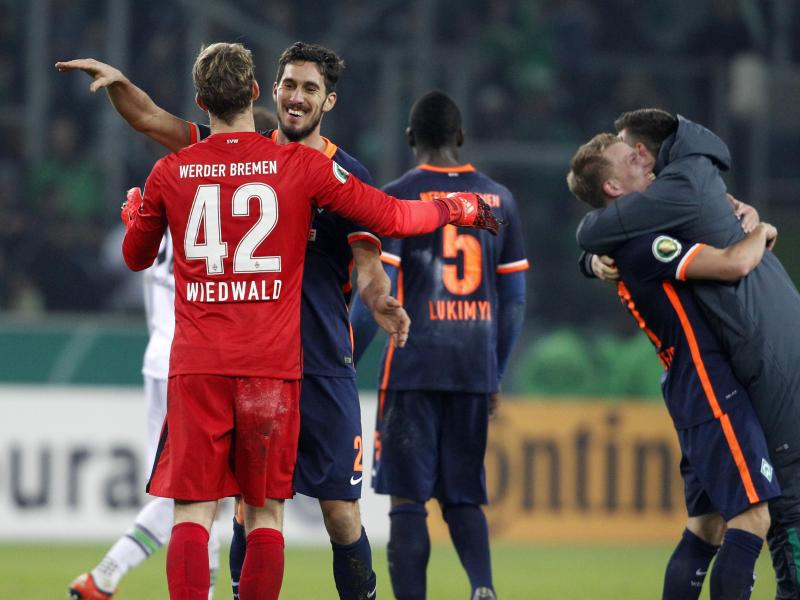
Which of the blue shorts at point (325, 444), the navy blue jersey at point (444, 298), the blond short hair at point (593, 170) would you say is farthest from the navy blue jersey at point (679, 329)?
the navy blue jersey at point (444, 298)

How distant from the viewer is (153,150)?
13312mm

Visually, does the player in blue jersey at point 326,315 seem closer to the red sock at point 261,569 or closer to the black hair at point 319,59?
the black hair at point 319,59

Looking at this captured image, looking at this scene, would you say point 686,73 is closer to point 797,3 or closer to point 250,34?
point 797,3

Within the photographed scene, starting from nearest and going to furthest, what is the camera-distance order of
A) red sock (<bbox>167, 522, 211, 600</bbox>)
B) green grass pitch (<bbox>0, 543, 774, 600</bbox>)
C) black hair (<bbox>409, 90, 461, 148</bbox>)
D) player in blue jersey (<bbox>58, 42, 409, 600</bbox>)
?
red sock (<bbox>167, 522, 211, 600</bbox>) → player in blue jersey (<bbox>58, 42, 409, 600</bbox>) → black hair (<bbox>409, 90, 461, 148</bbox>) → green grass pitch (<bbox>0, 543, 774, 600</bbox>)

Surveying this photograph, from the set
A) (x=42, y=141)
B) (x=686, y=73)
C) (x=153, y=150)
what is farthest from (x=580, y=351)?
(x=42, y=141)

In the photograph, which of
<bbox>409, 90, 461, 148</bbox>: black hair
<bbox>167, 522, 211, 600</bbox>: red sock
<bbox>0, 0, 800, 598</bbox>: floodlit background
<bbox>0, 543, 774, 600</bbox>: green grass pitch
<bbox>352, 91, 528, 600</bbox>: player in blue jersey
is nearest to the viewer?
<bbox>167, 522, 211, 600</bbox>: red sock

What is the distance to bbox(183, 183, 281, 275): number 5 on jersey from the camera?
5059 millimetres

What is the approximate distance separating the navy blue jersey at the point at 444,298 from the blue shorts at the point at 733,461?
1.55 metres

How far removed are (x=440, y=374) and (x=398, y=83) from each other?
7.26 meters

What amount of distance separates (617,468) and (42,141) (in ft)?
20.3

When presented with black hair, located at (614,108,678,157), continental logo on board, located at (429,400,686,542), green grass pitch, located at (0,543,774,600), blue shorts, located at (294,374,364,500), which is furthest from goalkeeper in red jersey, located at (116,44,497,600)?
continental logo on board, located at (429,400,686,542)

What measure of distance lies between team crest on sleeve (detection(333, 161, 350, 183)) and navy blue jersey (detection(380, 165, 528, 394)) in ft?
5.08

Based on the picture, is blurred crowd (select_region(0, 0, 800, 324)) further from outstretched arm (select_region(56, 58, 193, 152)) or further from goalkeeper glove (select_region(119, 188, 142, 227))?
goalkeeper glove (select_region(119, 188, 142, 227))

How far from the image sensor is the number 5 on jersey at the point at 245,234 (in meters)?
5.06
